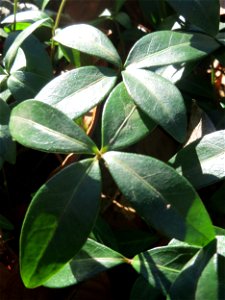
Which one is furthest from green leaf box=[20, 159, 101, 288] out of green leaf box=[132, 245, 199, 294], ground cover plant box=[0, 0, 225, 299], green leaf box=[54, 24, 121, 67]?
green leaf box=[54, 24, 121, 67]

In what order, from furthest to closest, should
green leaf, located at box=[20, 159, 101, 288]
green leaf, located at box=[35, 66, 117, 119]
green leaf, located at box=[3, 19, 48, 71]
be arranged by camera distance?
green leaf, located at box=[3, 19, 48, 71] < green leaf, located at box=[35, 66, 117, 119] < green leaf, located at box=[20, 159, 101, 288]

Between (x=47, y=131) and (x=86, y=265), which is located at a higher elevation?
(x=47, y=131)

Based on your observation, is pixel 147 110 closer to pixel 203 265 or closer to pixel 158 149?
pixel 203 265

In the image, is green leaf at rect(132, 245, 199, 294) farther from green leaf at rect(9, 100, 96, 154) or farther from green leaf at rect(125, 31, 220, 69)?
green leaf at rect(125, 31, 220, 69)

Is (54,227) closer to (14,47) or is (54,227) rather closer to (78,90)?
(78,90)

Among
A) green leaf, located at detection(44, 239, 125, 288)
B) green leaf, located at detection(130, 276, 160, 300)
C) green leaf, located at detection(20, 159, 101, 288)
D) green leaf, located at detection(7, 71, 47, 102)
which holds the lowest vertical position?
green leaf, located at detection(130, 276, 160, 300)

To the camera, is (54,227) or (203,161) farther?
(203,161)

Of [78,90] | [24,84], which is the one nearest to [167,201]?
[78,90]

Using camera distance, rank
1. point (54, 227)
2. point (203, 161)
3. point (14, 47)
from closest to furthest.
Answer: point (54, 227) < point (203, 161) < point (14, 47)
